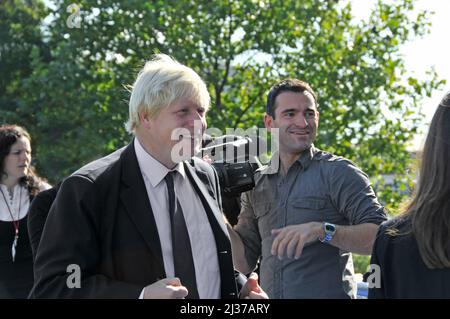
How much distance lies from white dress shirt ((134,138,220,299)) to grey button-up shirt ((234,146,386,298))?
98cm

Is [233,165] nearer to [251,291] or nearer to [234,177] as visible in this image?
[234,177]

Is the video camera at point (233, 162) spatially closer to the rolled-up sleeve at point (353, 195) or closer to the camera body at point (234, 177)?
the camera body at point (234, 177)

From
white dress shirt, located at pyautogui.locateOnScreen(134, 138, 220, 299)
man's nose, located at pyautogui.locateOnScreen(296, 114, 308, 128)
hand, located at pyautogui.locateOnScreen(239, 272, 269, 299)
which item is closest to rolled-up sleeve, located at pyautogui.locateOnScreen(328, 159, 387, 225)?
man's nose, located at pyautogui.locateOnScreen(296, 114, 308, 128)

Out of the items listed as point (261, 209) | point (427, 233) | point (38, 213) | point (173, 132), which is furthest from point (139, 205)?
point (261, 209)

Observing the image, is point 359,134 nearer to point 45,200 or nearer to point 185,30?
point 185,30

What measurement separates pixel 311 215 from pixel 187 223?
1.15 metres

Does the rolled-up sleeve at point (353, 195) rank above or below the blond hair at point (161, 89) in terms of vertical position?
below

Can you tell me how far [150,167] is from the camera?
96.0 inches

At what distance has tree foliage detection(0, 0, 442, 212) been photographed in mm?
10141

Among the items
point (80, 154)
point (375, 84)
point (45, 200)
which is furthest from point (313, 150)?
point (80, 154)

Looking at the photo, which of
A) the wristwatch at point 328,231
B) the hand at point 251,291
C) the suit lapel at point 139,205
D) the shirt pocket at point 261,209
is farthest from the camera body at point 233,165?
the suit lapel at point 139,205

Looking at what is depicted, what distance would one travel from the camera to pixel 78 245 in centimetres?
217

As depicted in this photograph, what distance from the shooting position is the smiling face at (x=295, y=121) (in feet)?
12.2

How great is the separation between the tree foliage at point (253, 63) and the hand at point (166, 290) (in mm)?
7685
